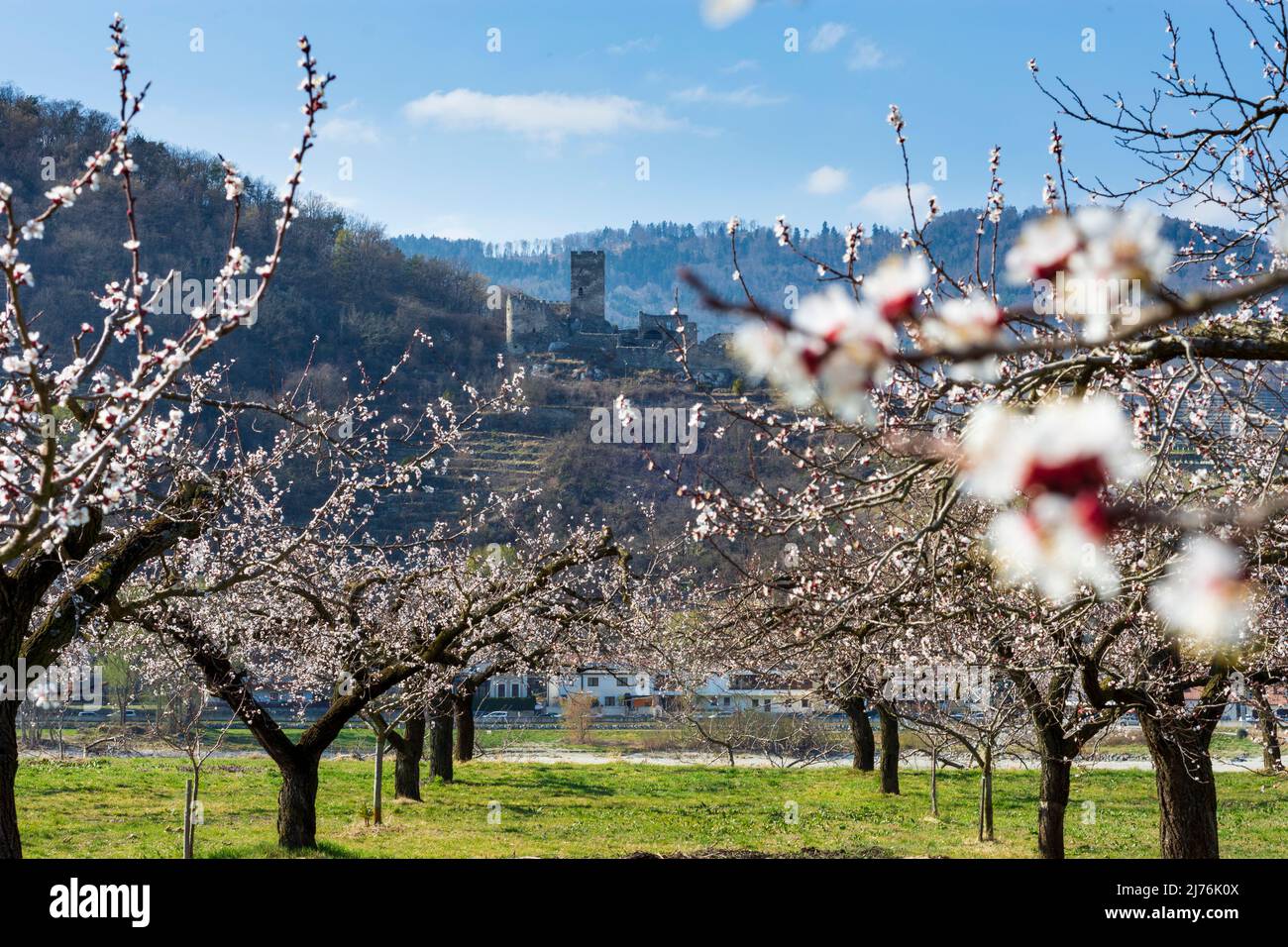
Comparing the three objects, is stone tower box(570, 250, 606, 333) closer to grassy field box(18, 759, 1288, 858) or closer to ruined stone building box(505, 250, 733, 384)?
ruined stone building box(505, 250, 733, 384)

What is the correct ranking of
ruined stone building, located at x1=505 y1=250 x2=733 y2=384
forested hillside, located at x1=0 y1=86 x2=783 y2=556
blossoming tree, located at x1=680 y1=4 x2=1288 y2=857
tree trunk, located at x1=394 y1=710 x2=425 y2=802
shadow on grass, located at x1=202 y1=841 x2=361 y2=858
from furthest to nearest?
ruined stone building, located at x1=505 y1=250 x2=733 y2=384
forested hillside, located at x1=0 y1=86 x2=783 y2=556
tree trunk, located at x1=394 y1=710 x2=425 y2=802
shadow on grass, located at x1=202 y1=841 x2=361 y2=858
blossoming tree, located at x1=680 y1=4 x2=1288 y2=857

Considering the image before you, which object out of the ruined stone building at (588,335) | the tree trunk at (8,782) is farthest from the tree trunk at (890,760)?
the ruined stone building at (588,335)

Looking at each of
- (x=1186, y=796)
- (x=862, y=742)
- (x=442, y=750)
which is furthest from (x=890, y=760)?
(x=1186, y=796)

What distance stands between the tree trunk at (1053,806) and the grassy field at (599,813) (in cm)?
147

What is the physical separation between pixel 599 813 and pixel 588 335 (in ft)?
248

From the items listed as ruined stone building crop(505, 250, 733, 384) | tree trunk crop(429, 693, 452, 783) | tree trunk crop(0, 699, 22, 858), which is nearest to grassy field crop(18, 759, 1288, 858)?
tree trunk crop(429, 693, 452, 783)

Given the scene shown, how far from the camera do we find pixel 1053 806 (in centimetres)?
1173

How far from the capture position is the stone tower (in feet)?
310

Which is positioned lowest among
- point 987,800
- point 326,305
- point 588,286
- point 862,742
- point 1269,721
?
point 862,742

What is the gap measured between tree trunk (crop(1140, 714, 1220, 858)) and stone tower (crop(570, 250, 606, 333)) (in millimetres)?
85504

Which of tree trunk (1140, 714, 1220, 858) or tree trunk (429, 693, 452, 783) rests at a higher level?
tree trunk (1140, 714, 1220, 858)

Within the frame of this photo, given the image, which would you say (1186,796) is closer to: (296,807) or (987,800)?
(987,800)
